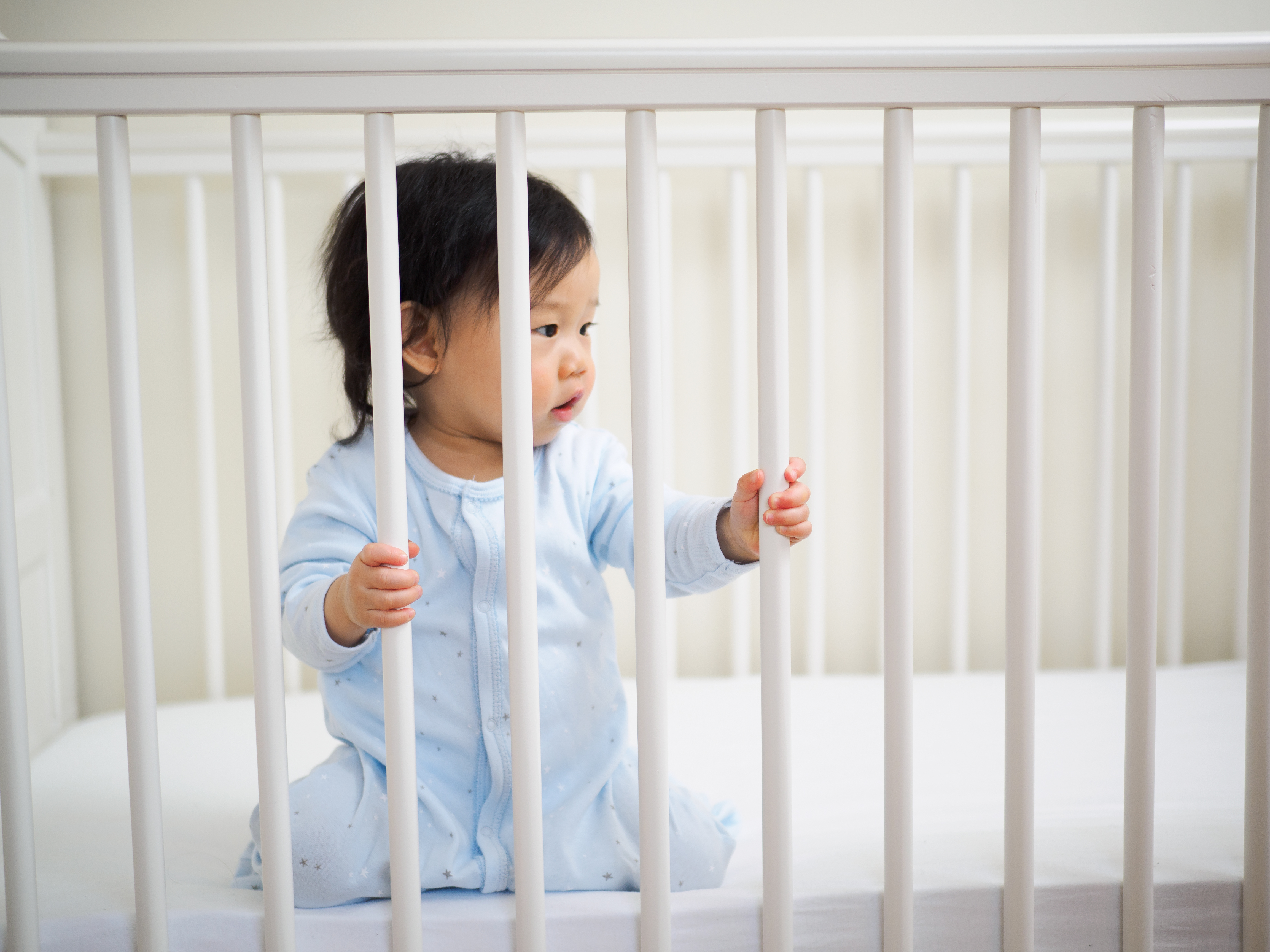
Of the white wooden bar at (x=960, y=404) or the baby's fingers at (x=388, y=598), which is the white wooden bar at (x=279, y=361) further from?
the white wooden bar at (x=960, y=404)

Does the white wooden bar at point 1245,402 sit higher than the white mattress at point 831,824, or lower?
higher

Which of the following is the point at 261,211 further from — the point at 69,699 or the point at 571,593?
the point at 69,699

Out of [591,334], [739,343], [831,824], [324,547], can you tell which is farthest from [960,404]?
[324,547]

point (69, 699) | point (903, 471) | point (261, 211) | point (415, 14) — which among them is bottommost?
point (69, 699)

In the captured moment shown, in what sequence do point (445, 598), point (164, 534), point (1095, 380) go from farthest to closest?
point (164, 534) < point (1095, 380) < point (445, 598)

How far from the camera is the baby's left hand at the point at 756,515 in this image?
545 mm

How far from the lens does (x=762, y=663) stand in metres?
0.56

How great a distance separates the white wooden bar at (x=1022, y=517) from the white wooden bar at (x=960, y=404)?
2.04 feet

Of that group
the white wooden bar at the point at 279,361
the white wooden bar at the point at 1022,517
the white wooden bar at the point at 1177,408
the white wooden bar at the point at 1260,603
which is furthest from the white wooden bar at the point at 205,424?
the white wooden bar at the point at 1177,408

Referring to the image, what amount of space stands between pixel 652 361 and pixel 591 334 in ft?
1.98

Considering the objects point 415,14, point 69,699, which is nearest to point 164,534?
point 69,699

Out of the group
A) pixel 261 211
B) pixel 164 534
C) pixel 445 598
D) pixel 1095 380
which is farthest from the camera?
pixel 164 534

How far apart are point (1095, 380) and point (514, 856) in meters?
0.94

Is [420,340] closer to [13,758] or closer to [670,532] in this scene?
[670,532]
